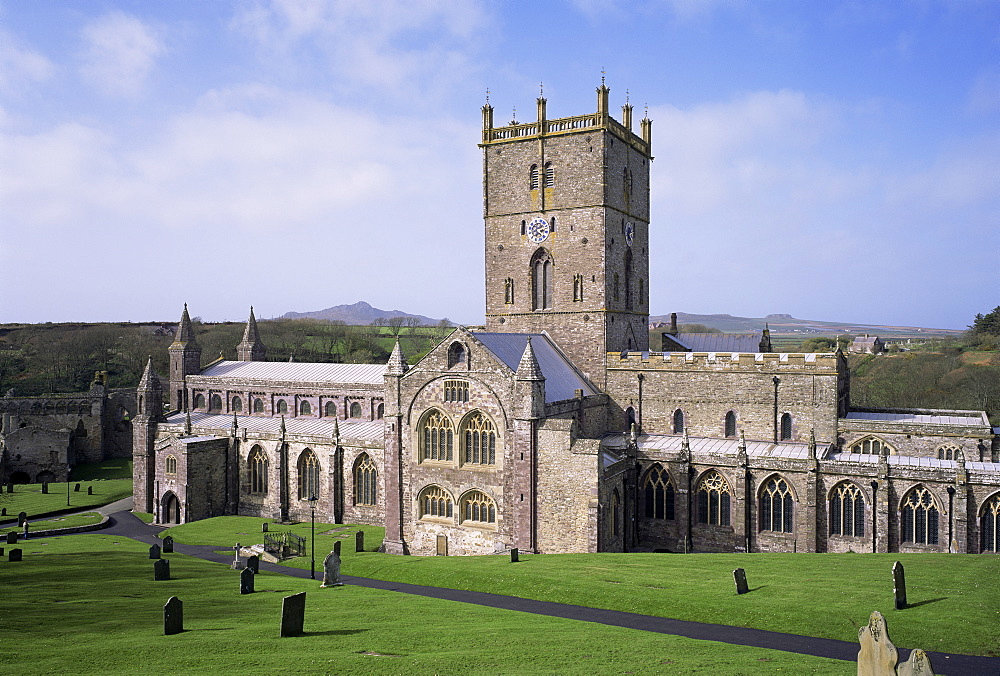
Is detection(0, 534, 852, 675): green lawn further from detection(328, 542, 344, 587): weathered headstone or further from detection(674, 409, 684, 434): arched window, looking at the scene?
detection(674, 409, 684, 434): arched window

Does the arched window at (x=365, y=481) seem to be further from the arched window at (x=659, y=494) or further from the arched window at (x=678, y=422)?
the arched window at (x=678, y=422)

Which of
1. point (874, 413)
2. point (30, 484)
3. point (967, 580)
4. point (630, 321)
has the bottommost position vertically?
point (30, 484)

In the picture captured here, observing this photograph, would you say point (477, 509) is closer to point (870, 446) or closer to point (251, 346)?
point (870, 446)

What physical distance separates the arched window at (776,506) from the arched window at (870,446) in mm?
6346

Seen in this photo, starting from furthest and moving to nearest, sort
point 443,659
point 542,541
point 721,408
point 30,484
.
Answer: point 30,484, point 721,408, point 542,541, point 443,659

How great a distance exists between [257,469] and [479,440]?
22289 mm

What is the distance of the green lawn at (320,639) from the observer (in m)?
16.3

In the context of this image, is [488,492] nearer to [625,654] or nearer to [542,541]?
[542,541]

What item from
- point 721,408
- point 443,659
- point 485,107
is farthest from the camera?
point 485,107

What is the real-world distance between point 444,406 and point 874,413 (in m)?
26.7

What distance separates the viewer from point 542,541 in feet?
111

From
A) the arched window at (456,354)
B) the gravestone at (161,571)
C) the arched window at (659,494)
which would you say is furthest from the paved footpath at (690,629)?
the arched window at (659,494)

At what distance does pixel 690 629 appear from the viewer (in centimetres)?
2195

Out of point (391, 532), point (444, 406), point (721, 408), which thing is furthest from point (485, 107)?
point (391, 532)
